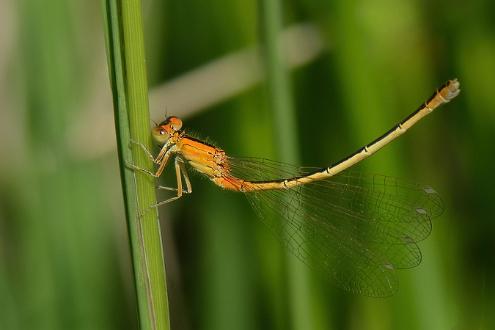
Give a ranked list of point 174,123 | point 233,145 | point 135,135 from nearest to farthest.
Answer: point 135,135 → point 174,123 → point 233,145

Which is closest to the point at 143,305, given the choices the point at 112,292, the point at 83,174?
the point at 83,174

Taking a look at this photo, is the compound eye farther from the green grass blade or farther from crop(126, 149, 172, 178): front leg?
the green grass blade

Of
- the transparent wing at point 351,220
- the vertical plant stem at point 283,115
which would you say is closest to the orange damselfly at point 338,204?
the transparent wing at point 351,220

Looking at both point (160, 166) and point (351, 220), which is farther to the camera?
point (351, 220)

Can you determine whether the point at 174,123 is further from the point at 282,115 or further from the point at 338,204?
the point at 338,204

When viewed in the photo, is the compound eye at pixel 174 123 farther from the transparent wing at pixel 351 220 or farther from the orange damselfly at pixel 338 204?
the transparent wing at pixel 351 220

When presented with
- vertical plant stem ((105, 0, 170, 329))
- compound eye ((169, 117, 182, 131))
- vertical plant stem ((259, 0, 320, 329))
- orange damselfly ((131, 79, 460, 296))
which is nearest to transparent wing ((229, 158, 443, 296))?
orange damselfly ((131, 79, 460, 296))

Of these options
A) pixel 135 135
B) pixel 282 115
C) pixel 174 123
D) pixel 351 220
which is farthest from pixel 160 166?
pixel 351 220
